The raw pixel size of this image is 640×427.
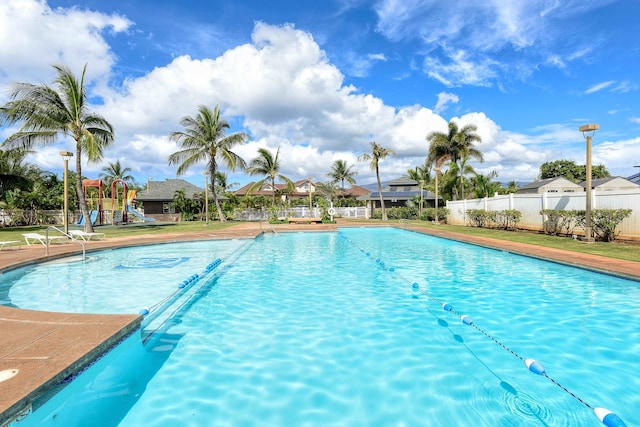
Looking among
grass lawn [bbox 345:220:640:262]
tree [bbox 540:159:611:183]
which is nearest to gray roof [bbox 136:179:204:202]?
grass lawn [bbox 345:220:640:262]

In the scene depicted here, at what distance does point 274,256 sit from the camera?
12.1 meters

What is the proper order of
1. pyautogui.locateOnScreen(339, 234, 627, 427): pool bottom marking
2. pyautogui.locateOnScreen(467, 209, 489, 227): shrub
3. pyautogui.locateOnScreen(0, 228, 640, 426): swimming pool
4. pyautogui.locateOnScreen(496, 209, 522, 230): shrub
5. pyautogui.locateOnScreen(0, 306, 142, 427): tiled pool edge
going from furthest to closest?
pyautogui.locateOnScreen(467, 209, 489, 227): shrub, pyautogui.locateOnScreen(496, 209, 522, 230): shrub, pyautogui.locateOnScreen(0, 228, 640, 426): swimming pool, pyautogui.locateOnScreen(339, 234, 627, 427): pool bottom marking, pyautogui.locateOnScreen(0, 306, 142, 427): tiled pool edge

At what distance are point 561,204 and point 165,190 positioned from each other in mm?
36069

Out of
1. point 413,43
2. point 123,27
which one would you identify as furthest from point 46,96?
point 413,43

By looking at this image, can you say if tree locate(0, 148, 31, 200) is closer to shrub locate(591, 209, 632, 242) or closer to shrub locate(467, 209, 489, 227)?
shrub locate(467, 209, 489, 227)

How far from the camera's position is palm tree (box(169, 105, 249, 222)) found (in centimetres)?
2786

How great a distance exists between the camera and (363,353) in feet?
14.2

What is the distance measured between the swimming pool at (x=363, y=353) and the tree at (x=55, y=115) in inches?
469

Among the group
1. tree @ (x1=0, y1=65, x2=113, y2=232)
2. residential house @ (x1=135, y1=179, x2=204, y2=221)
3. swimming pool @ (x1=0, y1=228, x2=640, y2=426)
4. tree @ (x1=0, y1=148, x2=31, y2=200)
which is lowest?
swimming pool @ (x1=0, y1=228, x2=640, y2=426)

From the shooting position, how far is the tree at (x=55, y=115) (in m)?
16.7

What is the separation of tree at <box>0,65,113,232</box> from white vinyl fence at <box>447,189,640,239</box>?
20384 millimetres

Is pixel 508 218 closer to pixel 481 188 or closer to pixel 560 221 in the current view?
pixel 560 221

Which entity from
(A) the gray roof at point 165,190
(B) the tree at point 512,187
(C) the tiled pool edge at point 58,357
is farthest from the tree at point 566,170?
(C) the tiled pool edge at point 58,357

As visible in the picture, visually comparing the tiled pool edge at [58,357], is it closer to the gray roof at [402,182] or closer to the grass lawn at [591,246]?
the grass lawn at [591,246]
